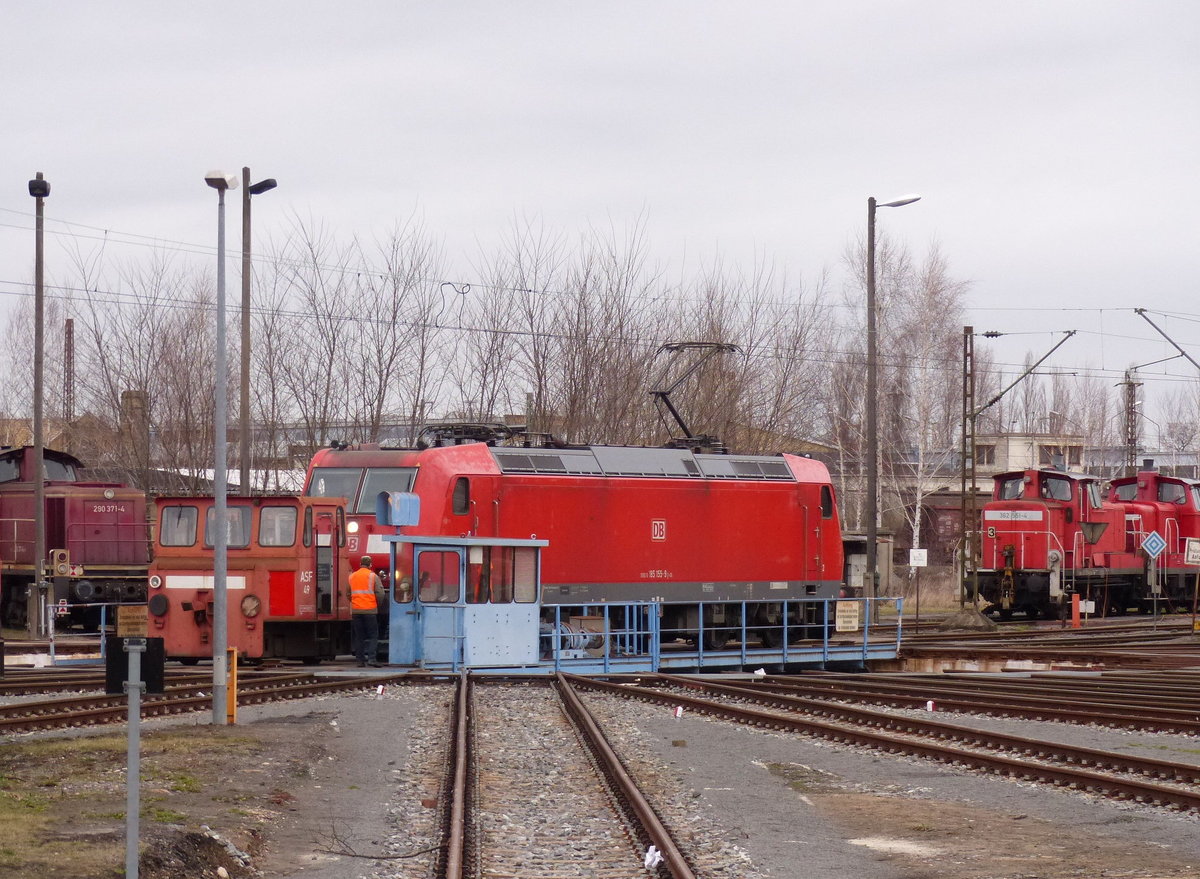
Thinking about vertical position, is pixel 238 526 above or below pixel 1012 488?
below

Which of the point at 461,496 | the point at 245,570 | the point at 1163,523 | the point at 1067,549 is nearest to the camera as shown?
the point at 245,570

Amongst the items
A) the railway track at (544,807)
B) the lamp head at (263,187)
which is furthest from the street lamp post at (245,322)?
the railway track at (544,807)

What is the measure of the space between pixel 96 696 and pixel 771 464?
13279 mm

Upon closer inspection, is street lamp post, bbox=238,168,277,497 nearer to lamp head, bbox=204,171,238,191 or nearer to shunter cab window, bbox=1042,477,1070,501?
lamp head, bbox=204,171,238,191

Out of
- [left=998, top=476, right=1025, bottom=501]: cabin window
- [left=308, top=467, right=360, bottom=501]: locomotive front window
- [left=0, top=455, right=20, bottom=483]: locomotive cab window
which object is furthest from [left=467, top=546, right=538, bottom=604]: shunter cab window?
[left=998, top=476, right=1025, bottom=501]: cabin window

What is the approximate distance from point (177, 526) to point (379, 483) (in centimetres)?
359

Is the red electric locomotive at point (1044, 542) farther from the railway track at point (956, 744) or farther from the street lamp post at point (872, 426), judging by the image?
the railway track at point (956, 744)

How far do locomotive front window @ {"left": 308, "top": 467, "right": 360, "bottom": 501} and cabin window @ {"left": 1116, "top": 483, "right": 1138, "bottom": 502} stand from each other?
26.3m

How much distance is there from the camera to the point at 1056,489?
3697 centimetres

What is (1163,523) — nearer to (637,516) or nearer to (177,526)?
(637,516)

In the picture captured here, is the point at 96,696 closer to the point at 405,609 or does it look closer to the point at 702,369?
the point at 405,609

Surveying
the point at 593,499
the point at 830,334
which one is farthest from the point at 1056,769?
the point at 830,334

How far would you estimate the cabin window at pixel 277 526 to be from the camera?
21188 mm

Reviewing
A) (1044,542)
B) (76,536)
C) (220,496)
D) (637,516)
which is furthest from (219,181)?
(1044,542)
